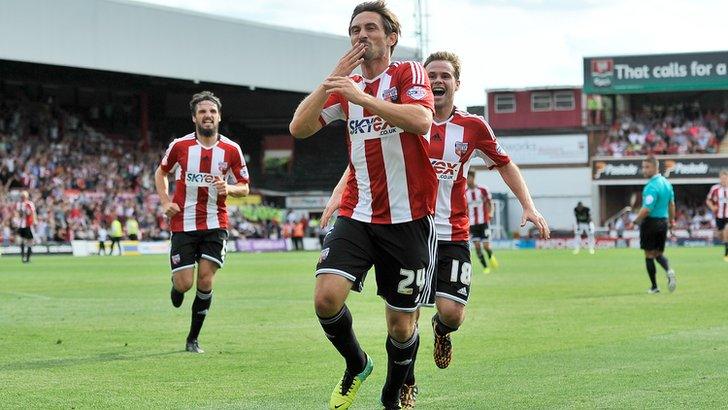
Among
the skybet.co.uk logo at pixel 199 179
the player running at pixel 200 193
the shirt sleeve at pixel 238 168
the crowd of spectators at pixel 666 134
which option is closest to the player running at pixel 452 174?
the player running at pixel 200 193

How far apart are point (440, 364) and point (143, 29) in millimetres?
49111

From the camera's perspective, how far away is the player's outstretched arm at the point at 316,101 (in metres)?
7.00

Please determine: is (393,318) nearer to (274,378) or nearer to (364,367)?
(364,367)

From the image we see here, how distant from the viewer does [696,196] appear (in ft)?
212

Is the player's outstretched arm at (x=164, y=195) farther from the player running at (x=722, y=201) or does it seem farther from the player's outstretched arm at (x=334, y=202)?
the player running at (x=722, y=201)

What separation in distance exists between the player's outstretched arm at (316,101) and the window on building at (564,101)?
6733cm

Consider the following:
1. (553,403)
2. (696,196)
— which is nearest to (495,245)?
(696,196)

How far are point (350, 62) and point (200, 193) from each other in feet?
20.3

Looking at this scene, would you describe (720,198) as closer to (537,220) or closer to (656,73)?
(537,220)

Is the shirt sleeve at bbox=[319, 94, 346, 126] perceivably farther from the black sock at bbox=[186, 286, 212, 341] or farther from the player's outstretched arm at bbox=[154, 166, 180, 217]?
the player's outstretched arm at bbox=[154, 166, 180, 217]

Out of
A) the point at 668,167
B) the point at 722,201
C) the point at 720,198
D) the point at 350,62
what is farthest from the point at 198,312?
the point at 668,167

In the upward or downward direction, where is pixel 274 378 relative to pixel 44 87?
downward

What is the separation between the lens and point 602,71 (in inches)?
2724

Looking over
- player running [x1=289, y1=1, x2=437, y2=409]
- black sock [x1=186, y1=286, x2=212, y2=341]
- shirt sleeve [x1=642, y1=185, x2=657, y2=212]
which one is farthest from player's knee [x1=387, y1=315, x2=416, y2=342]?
shirt sleeve [x1=642, y1=185, x2=657, y2=212]
